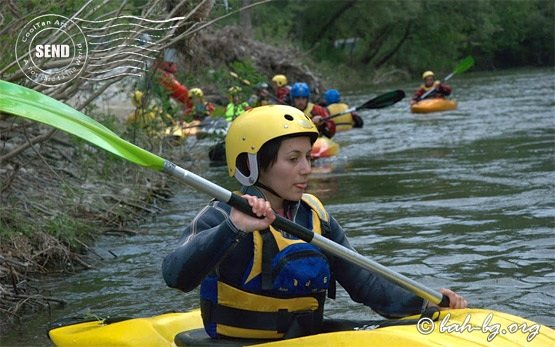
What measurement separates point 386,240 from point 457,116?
1161 centimetres

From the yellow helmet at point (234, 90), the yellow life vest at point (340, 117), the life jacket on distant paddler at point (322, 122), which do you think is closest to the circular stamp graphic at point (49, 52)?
the yellow helmet at point (234, 90)

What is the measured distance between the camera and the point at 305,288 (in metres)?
3.71

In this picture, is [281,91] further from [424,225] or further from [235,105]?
[424,225]

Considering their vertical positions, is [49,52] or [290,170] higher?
[49,52]

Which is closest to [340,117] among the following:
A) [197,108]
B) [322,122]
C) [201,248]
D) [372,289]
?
[322,122]

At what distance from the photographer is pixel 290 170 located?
3.72 metres

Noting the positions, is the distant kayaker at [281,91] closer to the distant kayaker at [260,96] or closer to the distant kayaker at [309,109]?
the distant kayaker at [260,96]

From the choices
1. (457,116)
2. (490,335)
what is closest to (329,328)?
(490,335)

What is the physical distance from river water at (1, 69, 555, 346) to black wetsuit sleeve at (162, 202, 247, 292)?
5.24 ft

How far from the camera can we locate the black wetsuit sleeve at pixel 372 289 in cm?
390

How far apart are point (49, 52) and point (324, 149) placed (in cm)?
665

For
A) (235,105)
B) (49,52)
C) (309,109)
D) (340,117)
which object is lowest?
(340,117)

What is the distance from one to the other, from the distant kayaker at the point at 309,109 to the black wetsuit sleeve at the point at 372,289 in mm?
8176

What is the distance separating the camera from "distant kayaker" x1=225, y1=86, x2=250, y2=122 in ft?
35.5
